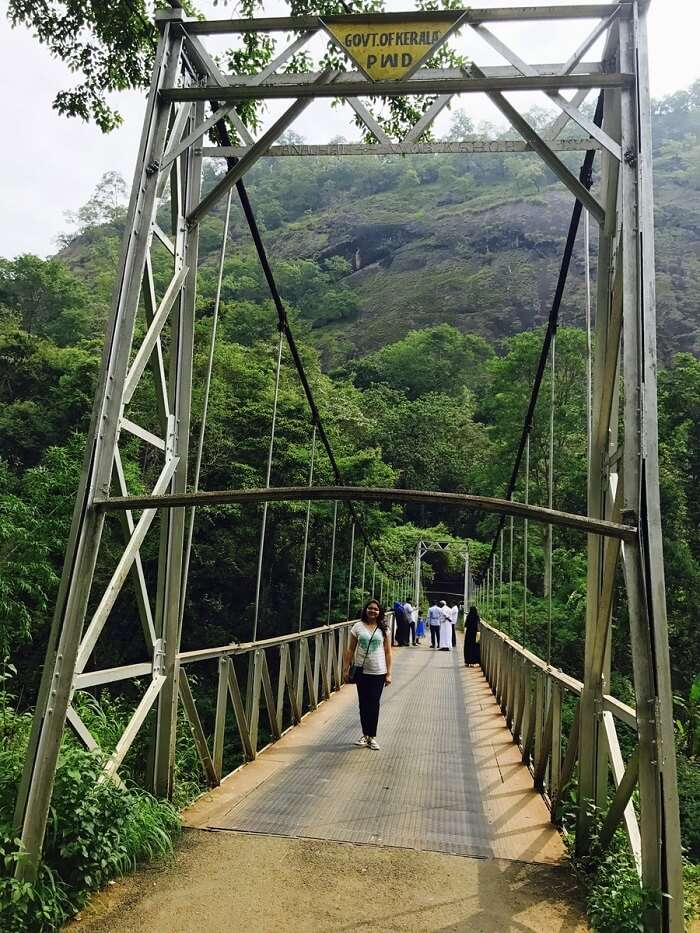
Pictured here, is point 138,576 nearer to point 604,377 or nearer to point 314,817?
point 314,817

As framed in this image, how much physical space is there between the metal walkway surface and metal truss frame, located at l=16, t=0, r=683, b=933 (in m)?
0.41

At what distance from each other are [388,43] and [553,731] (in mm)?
3222

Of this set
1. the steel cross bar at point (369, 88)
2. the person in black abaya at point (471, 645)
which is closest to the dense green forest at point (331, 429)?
the steel cross bar at point (369, 88)

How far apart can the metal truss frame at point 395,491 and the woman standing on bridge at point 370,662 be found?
1.66m

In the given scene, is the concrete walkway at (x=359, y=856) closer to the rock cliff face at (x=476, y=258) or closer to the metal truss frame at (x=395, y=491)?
the metal truss frame at (x=395, y=491)

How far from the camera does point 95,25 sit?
4773 mm

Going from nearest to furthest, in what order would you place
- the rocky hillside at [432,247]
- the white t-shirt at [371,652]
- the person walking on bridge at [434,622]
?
the white t-shirt at [371,652] < the person walking on bridge at [434,622] < the rocky hillside at [432,247]

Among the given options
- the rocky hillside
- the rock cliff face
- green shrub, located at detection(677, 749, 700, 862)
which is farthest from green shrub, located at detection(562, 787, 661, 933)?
the rock cliff face

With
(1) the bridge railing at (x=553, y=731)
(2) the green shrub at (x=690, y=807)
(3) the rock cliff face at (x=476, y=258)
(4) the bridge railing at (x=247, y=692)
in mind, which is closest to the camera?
(1) the bridge railing at (x=553, y=731)

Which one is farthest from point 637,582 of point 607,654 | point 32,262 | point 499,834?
point 32,262

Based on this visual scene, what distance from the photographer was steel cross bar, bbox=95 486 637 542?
2432 mm

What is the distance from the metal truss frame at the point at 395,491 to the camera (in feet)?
7.88

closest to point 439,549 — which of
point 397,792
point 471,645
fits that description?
point 471,645

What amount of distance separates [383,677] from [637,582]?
291cm
